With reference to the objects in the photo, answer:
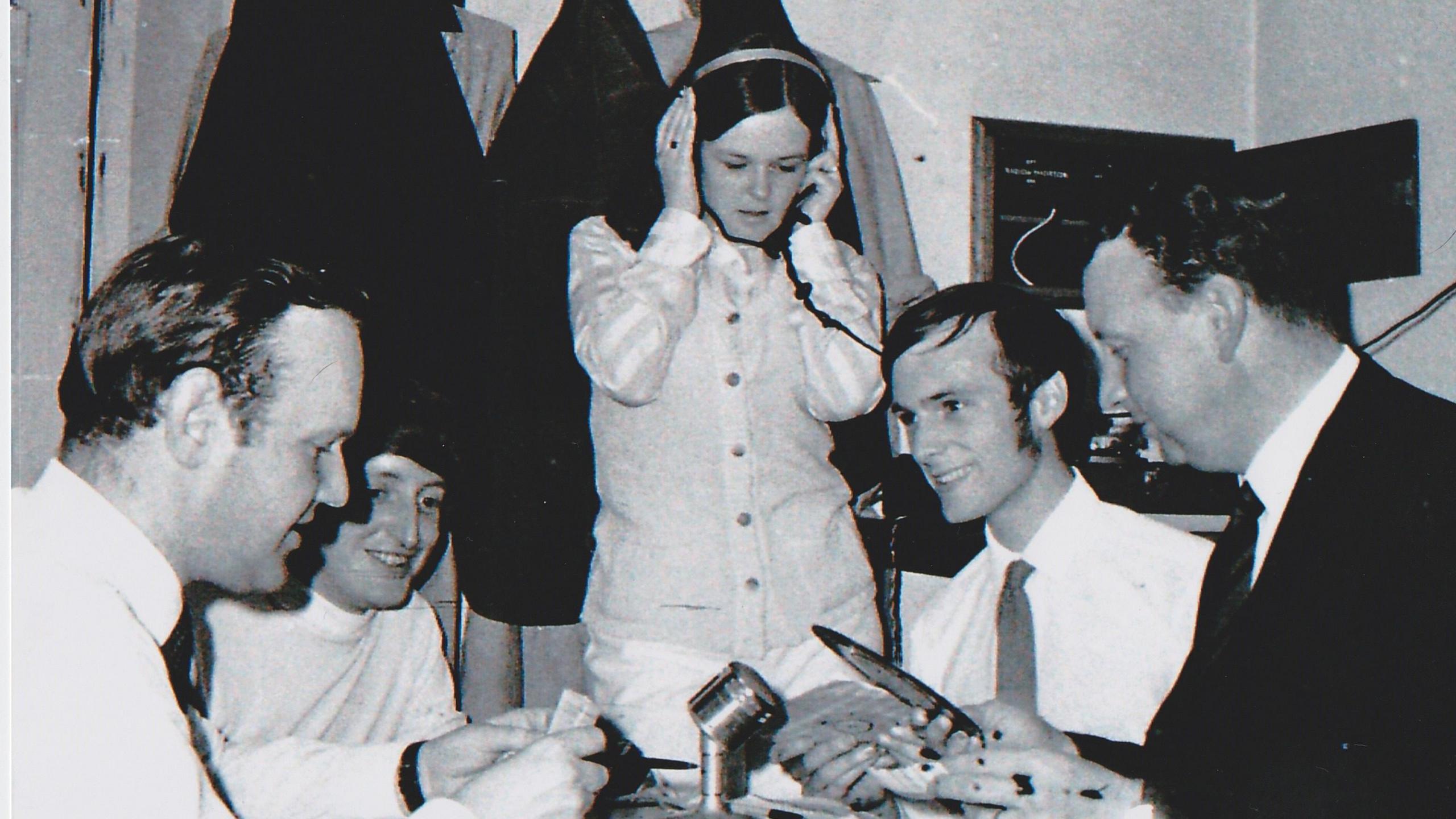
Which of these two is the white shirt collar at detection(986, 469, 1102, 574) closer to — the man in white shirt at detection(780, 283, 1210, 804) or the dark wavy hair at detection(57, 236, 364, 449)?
the man in white shirt at detection(780, 283, 1210, 804)

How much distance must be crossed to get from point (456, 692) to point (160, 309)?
0.52 meters

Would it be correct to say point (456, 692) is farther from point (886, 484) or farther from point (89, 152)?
point (89, 152)

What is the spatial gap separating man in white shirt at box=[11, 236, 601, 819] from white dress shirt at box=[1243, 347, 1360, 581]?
0.52 meters

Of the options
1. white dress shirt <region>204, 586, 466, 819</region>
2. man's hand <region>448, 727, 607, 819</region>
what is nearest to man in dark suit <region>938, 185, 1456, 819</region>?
man's hand <region>448, 727, 607, 819</region>

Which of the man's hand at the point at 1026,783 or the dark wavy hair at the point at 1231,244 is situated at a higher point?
the dark wavy hair at the point at 1231,244

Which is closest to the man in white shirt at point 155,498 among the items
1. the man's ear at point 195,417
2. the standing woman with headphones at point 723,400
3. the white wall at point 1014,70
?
the man's ear at point 195,417

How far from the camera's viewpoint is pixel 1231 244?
93 centimetres

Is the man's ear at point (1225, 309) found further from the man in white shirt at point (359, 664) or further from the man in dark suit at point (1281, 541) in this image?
the man in white shirt at point (359, 664)

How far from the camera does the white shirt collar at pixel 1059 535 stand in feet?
3.65

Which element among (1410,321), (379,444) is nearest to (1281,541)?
(1410,321)

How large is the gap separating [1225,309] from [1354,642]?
10.0 inches

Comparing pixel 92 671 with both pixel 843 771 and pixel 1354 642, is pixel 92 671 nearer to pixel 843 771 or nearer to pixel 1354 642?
pixel 843 771

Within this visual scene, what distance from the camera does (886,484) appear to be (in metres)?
1.25

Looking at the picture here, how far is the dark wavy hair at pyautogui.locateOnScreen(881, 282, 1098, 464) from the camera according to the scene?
1.16 meters
